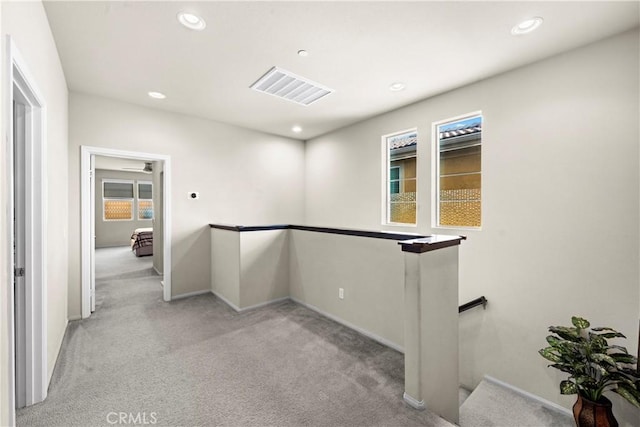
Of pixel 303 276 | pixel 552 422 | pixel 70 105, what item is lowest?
pixel 552 422

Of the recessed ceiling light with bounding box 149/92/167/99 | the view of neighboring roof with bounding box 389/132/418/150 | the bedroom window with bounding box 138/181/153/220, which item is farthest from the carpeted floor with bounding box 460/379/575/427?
the bedroom window with bounding box 138/181/153/220

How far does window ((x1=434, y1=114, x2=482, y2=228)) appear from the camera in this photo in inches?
127

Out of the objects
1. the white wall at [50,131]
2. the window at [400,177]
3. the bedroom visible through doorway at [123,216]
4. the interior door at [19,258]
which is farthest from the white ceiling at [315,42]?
the bedroom visible through doorway at [123,216]

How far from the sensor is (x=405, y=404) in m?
1.81

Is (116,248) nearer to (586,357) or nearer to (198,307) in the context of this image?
(198,307)

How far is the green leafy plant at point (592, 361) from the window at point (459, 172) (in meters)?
1.27

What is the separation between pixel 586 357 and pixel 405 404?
1661 millimetres

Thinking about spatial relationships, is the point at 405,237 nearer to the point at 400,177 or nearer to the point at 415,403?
the point at 415,403

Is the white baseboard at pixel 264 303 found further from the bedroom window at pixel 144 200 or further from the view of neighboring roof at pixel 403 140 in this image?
the bedroom window at pixel 144 200

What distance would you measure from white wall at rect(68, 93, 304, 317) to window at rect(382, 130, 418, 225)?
197 centimetres

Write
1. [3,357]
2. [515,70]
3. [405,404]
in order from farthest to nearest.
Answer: [515,70]
[405,404]
[3,357]

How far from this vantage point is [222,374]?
2135mm

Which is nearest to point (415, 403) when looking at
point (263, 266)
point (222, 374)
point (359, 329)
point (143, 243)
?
point (359, 329)

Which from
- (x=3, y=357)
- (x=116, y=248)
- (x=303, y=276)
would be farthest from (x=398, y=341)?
(x=116, y=248)
